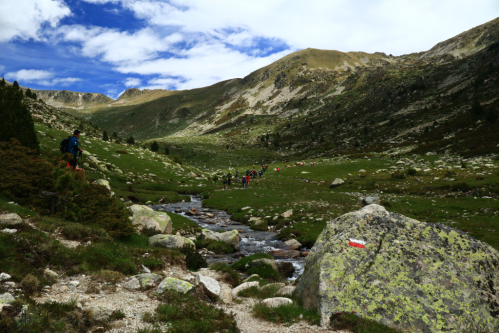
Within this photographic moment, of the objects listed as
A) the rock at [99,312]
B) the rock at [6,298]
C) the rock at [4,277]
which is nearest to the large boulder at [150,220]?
the rock at [4,277]

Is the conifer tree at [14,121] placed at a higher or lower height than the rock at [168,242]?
higher

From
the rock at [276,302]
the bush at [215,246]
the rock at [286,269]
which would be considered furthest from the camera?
the bush at [215,246]

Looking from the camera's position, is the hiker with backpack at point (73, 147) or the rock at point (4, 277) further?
the hiker with backpack at point (73, 147)

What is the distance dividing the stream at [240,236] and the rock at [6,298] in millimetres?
12598

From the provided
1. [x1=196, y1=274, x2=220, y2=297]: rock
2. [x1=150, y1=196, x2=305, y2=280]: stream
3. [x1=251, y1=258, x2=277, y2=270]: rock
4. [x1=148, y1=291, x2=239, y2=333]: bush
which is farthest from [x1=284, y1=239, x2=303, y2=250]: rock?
[x1=148, y1=291, x2=239, y2=333]: bush

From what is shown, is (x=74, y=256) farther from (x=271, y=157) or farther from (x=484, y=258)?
(x=271, y=157)

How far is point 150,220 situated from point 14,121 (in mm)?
19148

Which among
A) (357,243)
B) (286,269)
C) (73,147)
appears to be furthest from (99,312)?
(73,147)

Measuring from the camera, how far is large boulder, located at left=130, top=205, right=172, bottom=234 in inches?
864

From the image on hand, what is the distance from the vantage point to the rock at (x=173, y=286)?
10141mm

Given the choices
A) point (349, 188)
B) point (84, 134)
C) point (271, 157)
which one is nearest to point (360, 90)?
point (271, 157)

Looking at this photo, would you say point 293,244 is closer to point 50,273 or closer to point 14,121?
point 50,273

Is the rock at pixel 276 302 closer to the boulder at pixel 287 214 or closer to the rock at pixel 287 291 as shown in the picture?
the rock at pixel 287 291

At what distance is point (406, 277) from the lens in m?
8.86
